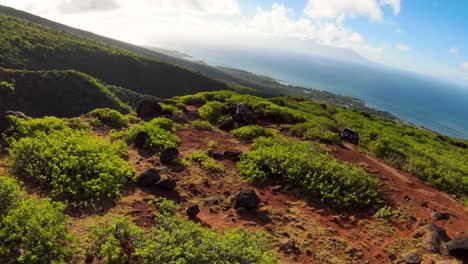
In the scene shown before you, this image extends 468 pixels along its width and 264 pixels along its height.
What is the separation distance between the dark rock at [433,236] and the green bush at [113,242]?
8.00 metres

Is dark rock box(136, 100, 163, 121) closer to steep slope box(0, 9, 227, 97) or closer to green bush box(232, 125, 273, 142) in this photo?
green bush box(232, 125, 273, 142)

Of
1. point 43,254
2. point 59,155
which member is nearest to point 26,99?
point 59,155

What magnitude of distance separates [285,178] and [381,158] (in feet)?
28.3

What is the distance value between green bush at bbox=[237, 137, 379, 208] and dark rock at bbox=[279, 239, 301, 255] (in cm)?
313

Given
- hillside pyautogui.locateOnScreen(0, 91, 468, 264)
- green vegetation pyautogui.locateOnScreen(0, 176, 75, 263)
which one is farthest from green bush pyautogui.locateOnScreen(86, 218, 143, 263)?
green vegetation pyautogui.locateOnScreen(0, 176, 75, 263)

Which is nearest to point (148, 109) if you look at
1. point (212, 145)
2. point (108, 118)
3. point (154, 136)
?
point (108, 118)

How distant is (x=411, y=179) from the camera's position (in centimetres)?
1520

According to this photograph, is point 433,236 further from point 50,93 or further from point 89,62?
point 89,62

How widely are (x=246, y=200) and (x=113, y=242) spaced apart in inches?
181

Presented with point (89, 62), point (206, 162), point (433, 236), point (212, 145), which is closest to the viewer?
point (433, 236)

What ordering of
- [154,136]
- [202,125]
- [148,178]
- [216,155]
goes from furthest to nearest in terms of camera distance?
[202,125] → [154,136] → [216,155] → [148,178]

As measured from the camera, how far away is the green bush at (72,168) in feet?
31.0

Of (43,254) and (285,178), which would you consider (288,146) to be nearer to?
(285,178)

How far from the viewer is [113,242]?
6.82 metres
